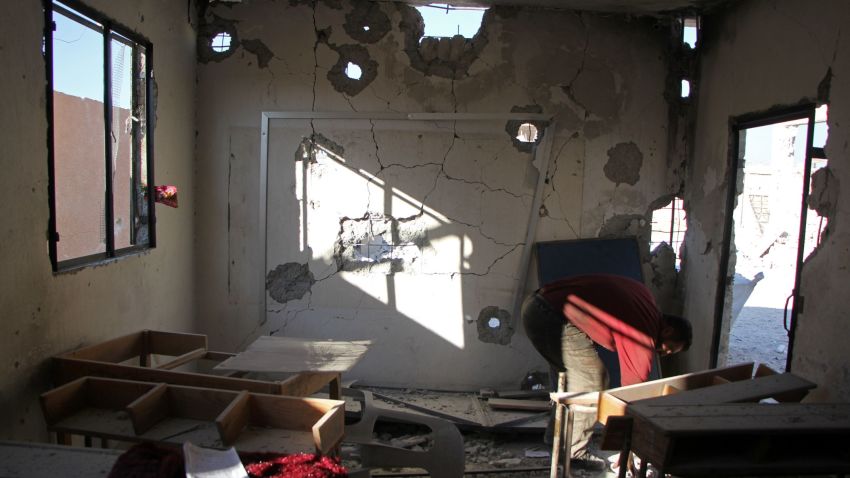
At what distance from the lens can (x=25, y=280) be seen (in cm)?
249

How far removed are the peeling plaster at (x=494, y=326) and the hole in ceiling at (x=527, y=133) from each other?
1315 millimetres

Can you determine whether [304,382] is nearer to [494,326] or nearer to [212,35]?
[494,326]

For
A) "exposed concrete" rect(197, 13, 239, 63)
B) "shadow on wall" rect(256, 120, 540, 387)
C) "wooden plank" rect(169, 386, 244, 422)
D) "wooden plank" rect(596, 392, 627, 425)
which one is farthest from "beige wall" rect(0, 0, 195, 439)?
"wooden plank" rect(596, 392, 627, 425)

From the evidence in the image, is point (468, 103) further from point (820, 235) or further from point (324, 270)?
point (820, 235)

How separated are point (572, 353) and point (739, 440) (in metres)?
1.13

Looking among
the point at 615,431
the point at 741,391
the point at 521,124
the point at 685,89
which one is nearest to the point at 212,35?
the point at 521,124

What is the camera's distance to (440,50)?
4.50 meters

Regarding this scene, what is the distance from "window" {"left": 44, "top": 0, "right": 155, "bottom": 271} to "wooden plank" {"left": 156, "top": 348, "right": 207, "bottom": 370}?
0.66 m

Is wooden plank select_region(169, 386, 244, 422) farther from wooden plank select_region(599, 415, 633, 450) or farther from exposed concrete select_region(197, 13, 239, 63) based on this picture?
exposed concrete select_region(197, 13, 239, 63)

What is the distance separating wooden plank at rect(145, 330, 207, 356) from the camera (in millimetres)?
3188

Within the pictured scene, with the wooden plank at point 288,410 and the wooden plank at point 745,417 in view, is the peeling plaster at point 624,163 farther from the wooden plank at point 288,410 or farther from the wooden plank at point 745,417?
the wooden plank at point 288,410

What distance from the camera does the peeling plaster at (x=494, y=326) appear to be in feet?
15.1

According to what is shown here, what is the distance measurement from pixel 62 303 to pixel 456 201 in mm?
2704

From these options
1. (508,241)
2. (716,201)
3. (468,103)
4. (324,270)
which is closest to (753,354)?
(716,201)
